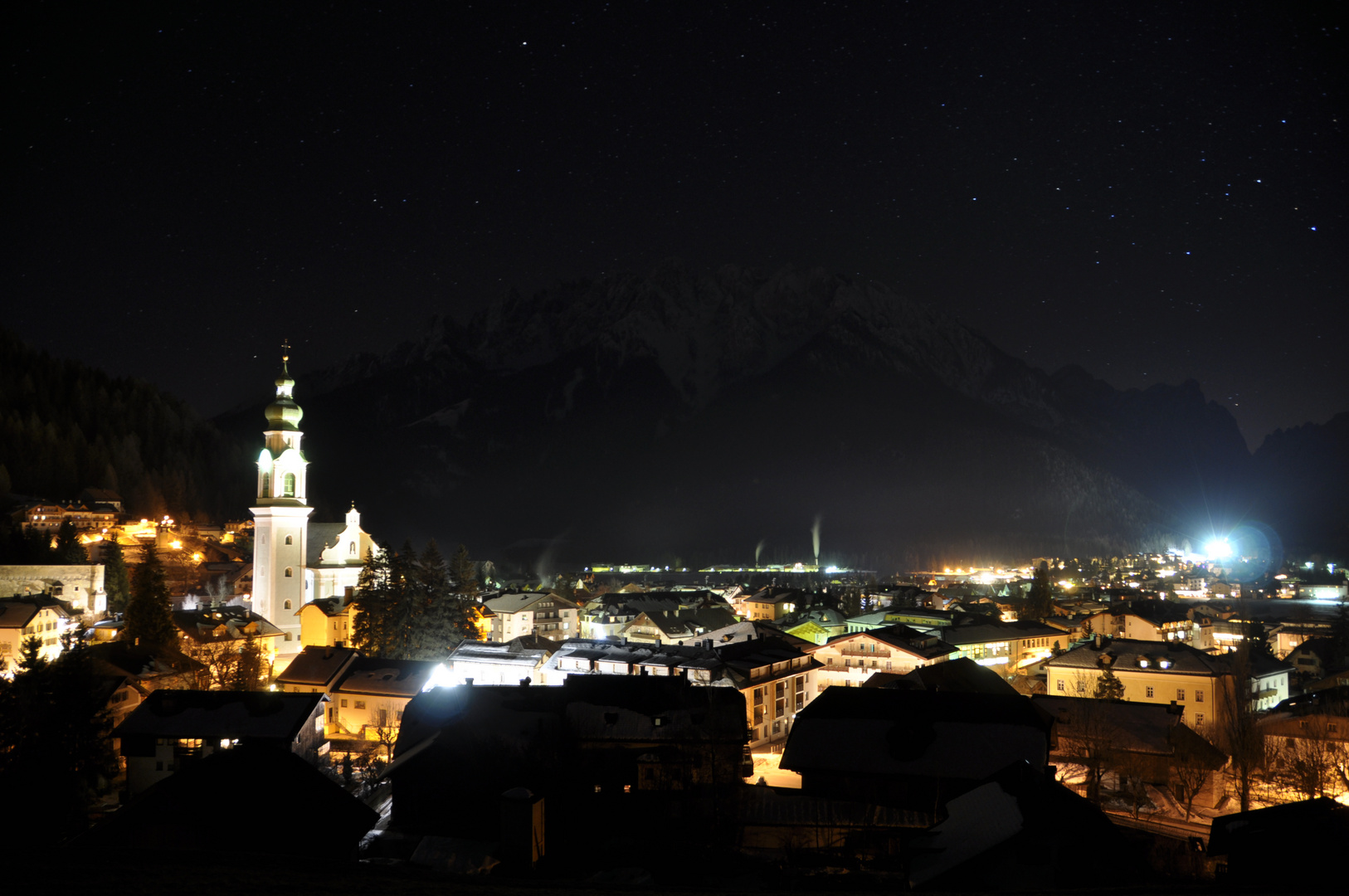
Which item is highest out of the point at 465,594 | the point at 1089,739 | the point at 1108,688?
the point at 465,594

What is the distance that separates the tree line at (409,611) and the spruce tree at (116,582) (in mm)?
21284

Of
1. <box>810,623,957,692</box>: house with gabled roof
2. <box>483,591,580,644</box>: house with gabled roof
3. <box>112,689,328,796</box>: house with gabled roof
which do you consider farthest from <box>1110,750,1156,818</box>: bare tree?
<box>483,591,580,644</box>: house with gabled roof

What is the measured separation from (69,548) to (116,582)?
553 centimetres

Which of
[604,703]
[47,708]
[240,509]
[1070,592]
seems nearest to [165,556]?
[240,509]

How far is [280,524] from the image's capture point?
5744cm

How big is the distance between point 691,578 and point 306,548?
103 metres

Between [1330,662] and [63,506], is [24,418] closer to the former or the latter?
[63,506]

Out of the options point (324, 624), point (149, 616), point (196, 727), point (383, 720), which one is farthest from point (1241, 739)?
point (324, 624)

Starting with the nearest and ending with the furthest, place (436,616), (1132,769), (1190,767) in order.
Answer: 1. (1190,767)
2. (1132,769)
3. (436,616)

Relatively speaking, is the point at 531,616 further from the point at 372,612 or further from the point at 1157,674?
the point at 1157,674

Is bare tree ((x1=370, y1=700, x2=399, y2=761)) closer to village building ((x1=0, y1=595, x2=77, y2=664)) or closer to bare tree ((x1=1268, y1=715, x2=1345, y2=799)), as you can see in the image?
village building ((x1=0, y1=595, x2=77, y2=664))

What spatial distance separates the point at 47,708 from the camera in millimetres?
27250

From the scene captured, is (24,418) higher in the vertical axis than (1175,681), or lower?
higher

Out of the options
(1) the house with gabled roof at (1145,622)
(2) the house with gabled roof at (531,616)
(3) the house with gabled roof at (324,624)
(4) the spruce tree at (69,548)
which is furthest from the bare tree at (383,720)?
(1) the house with gabled roof at (1145,622)
